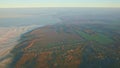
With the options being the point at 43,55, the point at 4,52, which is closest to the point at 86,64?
the point at 43,55

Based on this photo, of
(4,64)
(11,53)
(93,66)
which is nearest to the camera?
(93,66)

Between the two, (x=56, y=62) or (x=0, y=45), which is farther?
(x=0, y=45)

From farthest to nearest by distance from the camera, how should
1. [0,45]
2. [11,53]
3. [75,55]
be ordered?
[0,45] → [11,53] → [75,55]

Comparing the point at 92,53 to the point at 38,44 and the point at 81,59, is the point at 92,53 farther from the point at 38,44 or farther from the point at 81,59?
the point at 38,44

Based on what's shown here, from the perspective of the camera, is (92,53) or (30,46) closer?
(92,53)

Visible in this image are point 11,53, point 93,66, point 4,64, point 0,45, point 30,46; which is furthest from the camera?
point 0,45

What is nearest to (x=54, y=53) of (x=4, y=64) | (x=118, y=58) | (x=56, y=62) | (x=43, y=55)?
(x=43, y=55)

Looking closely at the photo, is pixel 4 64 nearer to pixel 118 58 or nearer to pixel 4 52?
pixel 4 52

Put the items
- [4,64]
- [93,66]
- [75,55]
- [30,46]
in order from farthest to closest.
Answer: [30,46] → [75,55] → [4,64] → [93,66]
